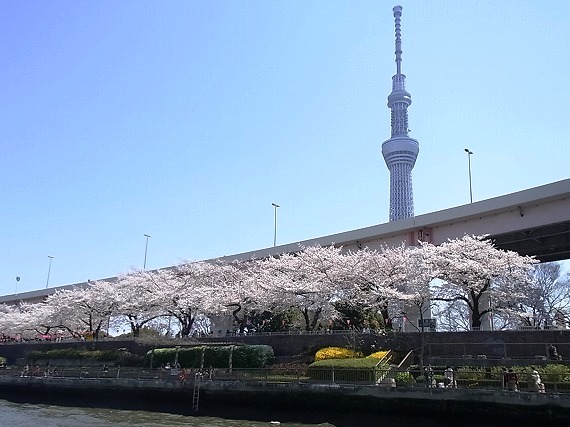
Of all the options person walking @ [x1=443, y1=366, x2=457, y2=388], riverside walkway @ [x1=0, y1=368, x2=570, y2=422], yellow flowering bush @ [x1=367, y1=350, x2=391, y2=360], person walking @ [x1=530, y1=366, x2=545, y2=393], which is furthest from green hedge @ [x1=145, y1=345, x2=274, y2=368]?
person walking @ [x1=530, y1=366, x2=545, y2=393]

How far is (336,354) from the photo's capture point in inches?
1286

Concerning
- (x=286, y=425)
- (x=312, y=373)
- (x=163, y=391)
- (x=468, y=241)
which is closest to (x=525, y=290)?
(x=468, y=241)

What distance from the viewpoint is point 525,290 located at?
125 ft

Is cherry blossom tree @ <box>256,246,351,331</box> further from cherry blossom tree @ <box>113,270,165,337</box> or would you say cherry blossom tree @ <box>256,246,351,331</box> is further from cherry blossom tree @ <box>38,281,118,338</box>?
cherry blossom tree @ <box>38,281,118,338</box>

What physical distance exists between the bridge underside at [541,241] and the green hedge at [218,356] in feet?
70.0

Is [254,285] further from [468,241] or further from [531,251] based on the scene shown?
[531,251]

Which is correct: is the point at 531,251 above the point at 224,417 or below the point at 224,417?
above

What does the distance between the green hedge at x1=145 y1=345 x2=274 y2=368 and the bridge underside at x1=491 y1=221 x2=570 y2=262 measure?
21340 millimetres

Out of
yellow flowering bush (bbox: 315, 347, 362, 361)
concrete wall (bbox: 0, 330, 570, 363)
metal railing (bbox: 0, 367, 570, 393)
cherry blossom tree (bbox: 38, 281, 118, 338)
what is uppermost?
cherry blossom tree (bbox: 38, 281, 118, 338)

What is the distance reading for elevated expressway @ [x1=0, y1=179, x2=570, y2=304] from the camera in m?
38.2

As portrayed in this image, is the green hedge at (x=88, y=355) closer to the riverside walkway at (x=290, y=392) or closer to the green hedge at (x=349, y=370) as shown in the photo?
the riverside walkway at (x=290, y=392)

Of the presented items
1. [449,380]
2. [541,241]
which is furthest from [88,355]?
[541,241]

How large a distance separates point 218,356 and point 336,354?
8578 mm

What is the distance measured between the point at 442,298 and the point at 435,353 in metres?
8.19
